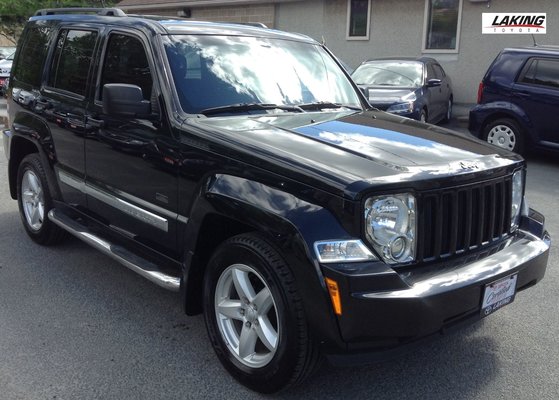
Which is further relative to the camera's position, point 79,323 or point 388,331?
point 79,323

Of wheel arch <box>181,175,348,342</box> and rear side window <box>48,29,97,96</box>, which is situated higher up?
rear side window <box>48,29,97,96</box>

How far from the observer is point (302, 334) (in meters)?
2.87

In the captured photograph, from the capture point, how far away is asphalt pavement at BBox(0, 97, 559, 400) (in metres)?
3.24

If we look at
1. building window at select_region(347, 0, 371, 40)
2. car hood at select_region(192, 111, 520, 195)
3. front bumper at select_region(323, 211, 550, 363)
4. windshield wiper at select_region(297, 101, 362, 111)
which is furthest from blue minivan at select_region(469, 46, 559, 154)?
building window at select_region(347, 0, 371, 40)

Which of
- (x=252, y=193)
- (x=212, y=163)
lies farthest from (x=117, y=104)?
(x=252, y=193)

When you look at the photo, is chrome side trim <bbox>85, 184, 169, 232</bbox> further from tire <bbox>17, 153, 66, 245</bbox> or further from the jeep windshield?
tire <bbox>17, 153, 66, 245</bbox>

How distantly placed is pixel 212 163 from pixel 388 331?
133cm

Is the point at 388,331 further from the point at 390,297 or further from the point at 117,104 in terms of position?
the point at 117,104

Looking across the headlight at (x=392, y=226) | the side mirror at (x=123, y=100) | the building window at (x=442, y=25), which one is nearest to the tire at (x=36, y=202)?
the side mirror at (x=123, y=100)

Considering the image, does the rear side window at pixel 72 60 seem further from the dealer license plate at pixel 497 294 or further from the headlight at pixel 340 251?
the dealer license plate at pixel 497 294

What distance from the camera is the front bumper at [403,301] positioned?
2.69 meters

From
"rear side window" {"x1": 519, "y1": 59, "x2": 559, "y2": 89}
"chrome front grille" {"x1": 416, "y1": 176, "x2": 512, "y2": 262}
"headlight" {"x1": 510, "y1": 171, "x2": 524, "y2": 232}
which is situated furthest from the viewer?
"rear side window" {"x1": 519, "y1": 59, "x2": 559, "y2": 89}

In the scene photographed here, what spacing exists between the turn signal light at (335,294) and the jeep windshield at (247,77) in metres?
1.54

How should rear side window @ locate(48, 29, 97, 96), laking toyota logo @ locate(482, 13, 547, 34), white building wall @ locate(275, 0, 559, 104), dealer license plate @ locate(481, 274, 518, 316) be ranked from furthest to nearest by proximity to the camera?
white building wall @ locate(275, 0, 559, 104) < laking toyota logo @ locate(482, 13, 547, 34) < rear side window @ locate(48, 29, 97, 96) < dealer license plate @ locate(481, 274, 518, 316)
